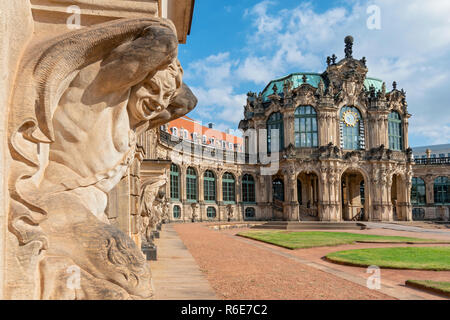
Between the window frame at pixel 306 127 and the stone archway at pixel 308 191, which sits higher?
the window frame at pixel 306 127

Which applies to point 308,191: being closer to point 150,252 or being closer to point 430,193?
point 430,193

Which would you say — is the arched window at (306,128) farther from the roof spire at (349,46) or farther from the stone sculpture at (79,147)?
the stone sculpture at (79,147)

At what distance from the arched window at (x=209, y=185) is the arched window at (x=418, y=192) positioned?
29.5 metres

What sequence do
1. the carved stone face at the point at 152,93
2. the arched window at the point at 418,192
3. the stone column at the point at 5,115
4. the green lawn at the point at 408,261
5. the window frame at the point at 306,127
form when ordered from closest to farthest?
the stone column at the point at 5,115
the carved stone face at the point at 152,93
the green lawn at the point at 408,261
the window frame at the point at 306,127
the arched window at the point at 418,192

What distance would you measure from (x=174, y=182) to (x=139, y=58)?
42.5 metres

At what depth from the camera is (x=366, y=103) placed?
52500 millimetres

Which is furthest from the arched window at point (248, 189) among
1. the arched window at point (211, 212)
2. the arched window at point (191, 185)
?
the arched window at point (191, 185)

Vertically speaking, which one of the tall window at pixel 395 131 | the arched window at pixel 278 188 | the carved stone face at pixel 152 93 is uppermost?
the tall window at pixel 395 131

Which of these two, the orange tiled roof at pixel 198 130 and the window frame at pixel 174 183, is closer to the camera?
the window frame at pixel 174 183

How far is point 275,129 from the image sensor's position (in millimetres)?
52625

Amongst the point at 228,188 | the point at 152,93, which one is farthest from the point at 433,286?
the point at 228,188

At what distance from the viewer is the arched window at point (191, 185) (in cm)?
4697

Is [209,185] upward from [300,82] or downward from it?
downward

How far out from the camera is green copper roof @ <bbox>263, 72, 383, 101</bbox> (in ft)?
181
